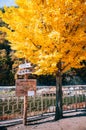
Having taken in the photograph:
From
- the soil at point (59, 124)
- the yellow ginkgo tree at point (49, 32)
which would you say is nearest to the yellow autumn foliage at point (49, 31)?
the yellow ginkgo tree at point (49, 32)

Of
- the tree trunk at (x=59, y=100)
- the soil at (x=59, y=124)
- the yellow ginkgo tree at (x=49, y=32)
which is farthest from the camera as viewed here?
the tree trunk at (x=59, y=100)

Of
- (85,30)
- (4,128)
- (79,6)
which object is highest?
(79,6)

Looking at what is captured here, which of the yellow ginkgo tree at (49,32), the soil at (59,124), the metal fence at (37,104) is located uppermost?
the yellow ginkgo tree at (49,32)

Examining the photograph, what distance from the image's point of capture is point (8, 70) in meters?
35.7

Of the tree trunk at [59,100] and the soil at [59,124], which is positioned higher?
the tree trunk at [59,100]

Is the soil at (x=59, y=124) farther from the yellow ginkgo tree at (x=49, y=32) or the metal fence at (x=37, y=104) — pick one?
the metal fence at (x=37, y=104)

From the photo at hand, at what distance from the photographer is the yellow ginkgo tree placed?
9.27 m

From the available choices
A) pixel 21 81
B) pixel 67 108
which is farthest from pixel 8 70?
pixel 21 81

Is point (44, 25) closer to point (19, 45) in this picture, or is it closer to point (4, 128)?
point (19, 45)

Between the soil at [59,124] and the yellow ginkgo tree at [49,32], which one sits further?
the yellow ginkgo tree at [49,32]

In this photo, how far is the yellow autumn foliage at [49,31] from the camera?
30.4ft

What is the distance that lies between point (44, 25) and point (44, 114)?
12.3ft

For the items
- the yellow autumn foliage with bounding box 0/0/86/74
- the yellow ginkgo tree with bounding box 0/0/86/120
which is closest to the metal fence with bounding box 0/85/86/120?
the yellow ginkgo tree with bounding box 0/0/86/120

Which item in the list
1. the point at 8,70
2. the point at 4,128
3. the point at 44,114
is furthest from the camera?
the point at 8,70
